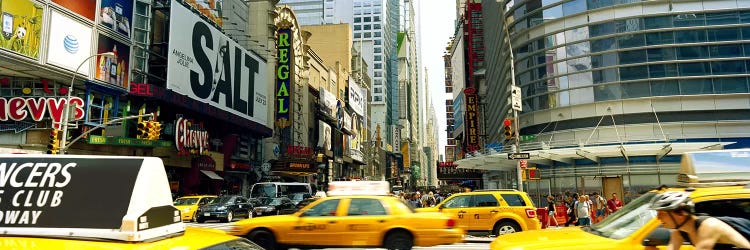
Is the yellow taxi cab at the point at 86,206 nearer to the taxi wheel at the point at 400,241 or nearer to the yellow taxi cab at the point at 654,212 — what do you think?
the yellow taxi cab at the point at 654,212

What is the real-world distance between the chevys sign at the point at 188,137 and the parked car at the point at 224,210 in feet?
35.5

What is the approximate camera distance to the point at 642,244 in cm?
503

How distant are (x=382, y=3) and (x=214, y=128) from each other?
127591 mm

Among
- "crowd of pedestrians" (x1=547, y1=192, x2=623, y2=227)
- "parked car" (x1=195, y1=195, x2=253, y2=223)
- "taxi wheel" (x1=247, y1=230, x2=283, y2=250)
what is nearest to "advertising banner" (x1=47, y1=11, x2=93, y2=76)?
"parked car" (x1=195, y1=195, x2=253, y2=223)

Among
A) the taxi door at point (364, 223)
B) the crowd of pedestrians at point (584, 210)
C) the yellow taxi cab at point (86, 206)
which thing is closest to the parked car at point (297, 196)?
the crowd of pedestrians at point (584, 210)

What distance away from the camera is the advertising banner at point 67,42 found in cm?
2845

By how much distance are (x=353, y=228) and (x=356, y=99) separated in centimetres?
9029

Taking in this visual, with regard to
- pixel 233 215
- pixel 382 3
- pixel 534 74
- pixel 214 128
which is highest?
pixel 382 3

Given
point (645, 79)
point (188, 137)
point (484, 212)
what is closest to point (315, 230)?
point (484, 212)

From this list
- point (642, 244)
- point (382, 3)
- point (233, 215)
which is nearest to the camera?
point (642, 244)

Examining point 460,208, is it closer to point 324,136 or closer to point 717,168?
point 717,168

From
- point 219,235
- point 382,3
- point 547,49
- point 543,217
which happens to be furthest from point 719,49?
point 382,3

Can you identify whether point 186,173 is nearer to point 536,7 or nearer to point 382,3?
point 536,7

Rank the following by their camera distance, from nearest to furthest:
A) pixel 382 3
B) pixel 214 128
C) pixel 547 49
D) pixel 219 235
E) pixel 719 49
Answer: pixel 219 235 → pixel 719 49 → pixel 547 49 → pixel 214 128 → pixel 382 3
